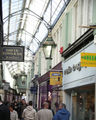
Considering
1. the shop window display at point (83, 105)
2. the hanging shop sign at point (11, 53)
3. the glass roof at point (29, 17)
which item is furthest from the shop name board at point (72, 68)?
the glass roof at point (29, 17)

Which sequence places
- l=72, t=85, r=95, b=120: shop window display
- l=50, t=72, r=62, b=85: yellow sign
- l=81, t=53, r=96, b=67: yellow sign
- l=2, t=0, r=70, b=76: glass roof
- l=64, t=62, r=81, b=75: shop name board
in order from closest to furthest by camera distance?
l=81, t=53, r=96, b=67: yellow sign < l=72, t=85, r=95, b=120: shop window display < l=64, t=62, r=81, b=75: shop name board < l=50, t=72, r=62, b=85: yellow sign < l=2, t=0, r=70, b=76: glass roof

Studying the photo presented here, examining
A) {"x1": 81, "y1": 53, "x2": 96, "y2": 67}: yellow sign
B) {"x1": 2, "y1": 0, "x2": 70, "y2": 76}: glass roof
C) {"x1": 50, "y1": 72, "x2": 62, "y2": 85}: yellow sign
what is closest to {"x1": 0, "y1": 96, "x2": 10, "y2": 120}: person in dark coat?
{"x1": 81, "y1": 53, "x2": 96, "y2": 67}: yellow sign

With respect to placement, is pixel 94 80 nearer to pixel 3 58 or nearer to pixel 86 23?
pixel 86 23

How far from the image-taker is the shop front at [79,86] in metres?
12.5

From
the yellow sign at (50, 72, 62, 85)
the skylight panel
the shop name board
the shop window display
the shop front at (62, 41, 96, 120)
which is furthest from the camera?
the skylight panel

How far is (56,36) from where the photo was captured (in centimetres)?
2225

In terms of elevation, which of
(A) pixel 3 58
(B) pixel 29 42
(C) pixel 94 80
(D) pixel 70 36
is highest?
(B) pixel 29 42

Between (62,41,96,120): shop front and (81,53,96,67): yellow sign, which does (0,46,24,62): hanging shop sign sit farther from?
(81,53,96,67): yellow sign

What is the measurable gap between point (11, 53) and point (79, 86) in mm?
3447

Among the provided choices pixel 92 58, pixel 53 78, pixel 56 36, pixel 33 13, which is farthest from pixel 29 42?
pixel 92 58

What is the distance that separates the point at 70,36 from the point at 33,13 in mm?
13957

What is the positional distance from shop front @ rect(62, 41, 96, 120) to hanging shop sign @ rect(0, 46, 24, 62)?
2393 mm

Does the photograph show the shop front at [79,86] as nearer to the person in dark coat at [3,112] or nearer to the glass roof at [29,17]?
the person in dark coat at [3,112]

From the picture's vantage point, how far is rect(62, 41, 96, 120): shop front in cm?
1253
